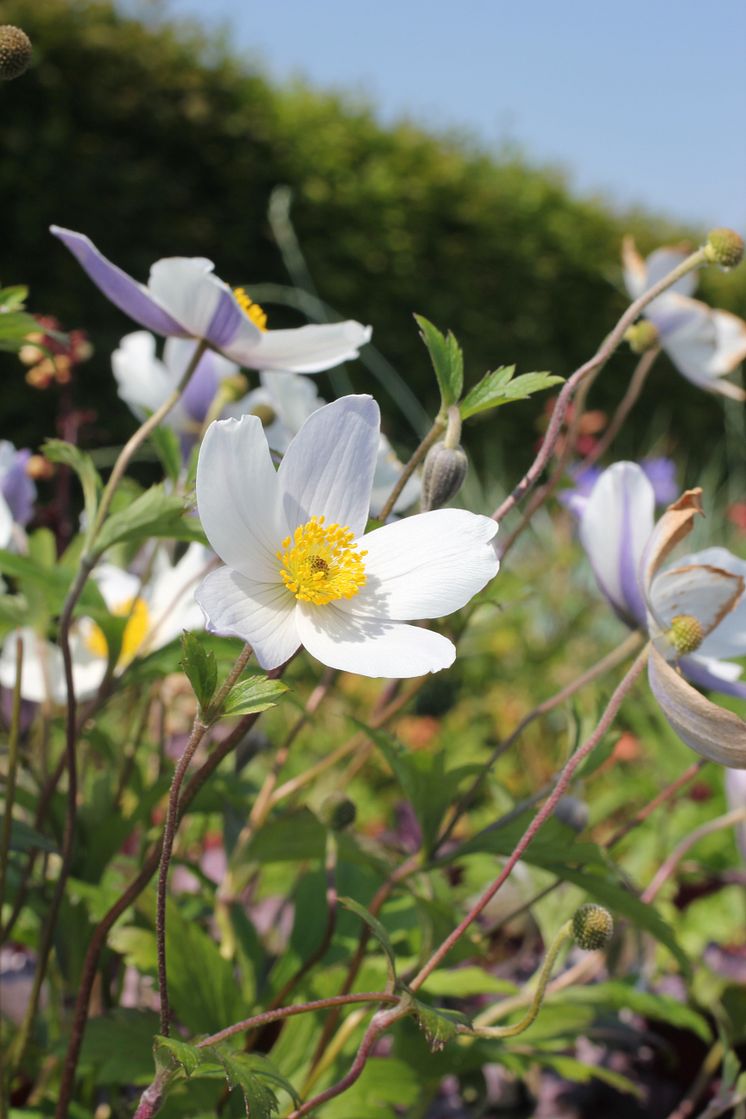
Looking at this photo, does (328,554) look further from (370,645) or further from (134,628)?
(134,628)

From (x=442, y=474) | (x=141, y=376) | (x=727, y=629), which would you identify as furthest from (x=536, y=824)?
(x=141, y=376)

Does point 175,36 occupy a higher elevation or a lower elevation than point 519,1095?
higher

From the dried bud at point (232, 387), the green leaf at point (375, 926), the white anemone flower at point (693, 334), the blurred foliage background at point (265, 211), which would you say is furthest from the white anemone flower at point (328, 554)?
the blurred foliage background at point (265, 211)

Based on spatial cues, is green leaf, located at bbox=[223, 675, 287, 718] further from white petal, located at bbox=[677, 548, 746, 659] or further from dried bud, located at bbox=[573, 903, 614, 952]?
white petal, located at bbox=[677, 548, 746, 659]

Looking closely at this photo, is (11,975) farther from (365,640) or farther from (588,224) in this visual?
(588,224)

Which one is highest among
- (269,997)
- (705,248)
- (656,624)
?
(705,248)

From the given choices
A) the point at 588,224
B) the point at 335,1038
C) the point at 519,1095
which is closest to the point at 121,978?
the point at 335,1038

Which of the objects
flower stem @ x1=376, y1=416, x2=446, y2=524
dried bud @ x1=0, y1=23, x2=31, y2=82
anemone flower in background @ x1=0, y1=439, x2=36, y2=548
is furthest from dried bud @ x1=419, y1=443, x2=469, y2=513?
anemone flower in background @ x1=0, y1=439, x2=36, y2=548
